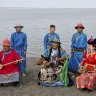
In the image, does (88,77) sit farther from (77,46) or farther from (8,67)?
(8,67)

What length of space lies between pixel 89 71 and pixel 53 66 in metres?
1.01

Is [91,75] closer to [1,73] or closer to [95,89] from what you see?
[95,89]

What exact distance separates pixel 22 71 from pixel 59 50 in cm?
160

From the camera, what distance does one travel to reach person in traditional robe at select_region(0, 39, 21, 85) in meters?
8.62

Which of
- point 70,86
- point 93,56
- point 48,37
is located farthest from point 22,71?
point 93,56

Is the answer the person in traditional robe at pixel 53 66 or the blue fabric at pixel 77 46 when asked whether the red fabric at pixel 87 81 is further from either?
the blue fabric at pixel 77 46

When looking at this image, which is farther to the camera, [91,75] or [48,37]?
[48,37]

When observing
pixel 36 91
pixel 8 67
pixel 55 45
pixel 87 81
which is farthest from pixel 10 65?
pixel 87 81

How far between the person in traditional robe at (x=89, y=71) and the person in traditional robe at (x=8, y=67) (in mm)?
1641

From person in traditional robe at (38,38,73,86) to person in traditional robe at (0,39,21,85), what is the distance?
0.70m

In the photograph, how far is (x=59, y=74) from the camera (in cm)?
874

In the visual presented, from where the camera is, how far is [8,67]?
868cm

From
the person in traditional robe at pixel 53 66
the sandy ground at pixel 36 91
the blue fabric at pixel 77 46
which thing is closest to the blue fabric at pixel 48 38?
the blue fabric at pixel 77 46

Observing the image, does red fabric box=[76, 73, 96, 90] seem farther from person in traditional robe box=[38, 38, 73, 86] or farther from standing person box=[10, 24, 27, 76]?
standing person box=[10, 24, 27, 76]
